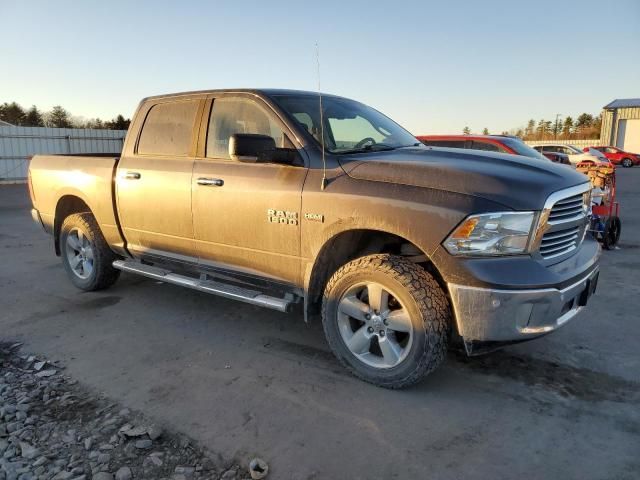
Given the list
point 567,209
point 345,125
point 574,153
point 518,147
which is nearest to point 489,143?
point 518,147

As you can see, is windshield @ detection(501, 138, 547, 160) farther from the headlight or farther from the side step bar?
the side step bar

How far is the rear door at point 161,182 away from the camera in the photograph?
430cm

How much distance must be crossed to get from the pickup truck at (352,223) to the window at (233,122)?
0.01m

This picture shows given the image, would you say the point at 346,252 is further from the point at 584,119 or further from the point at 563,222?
the point at 584,119

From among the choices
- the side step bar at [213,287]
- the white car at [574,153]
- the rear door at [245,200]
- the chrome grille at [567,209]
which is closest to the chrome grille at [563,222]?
the chrome grille at [567,209]

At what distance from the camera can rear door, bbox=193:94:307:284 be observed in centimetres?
362

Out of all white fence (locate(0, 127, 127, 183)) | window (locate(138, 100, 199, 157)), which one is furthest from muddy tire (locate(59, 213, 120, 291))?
white fence (locate(0, 127, 127, 183))

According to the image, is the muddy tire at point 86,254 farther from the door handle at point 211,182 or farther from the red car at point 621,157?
the red car at point 621,157

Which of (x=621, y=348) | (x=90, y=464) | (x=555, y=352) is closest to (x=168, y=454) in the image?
(x=90, y=464)

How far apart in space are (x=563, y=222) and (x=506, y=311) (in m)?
0.78

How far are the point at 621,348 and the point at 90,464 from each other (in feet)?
12.5

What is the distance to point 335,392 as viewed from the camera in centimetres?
324

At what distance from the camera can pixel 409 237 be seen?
3057mm

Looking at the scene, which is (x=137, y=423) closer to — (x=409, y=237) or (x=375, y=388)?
(x=375, y=388)
